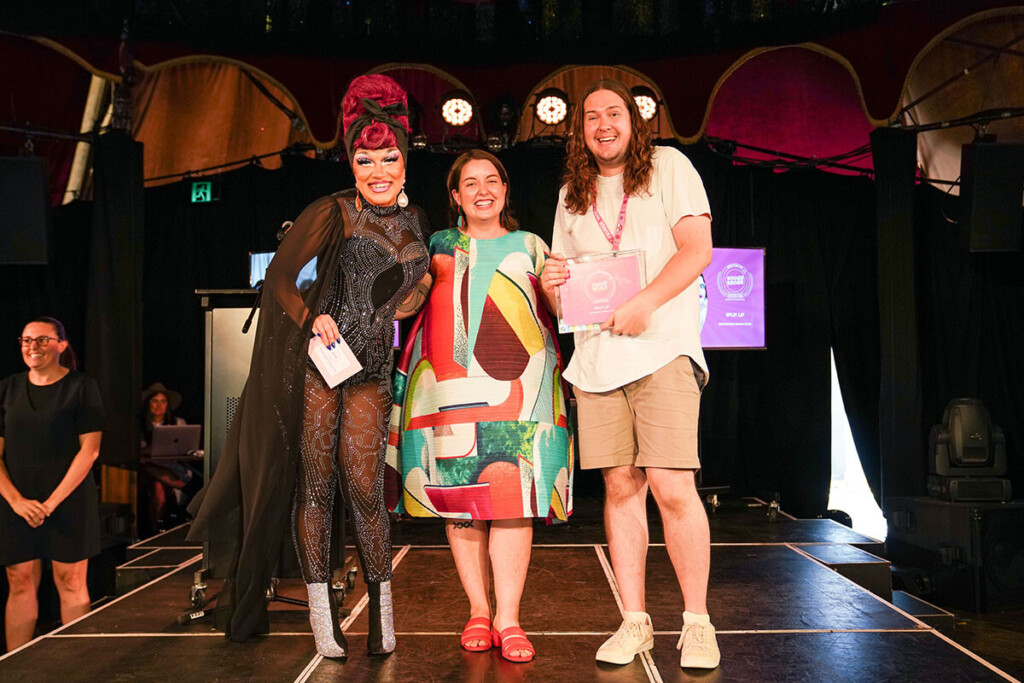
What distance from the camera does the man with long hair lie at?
2.27m

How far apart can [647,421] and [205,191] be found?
672 cm

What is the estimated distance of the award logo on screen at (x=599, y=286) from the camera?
2.30m

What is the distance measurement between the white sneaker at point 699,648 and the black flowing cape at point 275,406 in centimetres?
116

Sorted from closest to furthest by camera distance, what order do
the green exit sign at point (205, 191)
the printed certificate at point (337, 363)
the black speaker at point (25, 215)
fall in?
the printed certificate at point (337, 363) → the black speaker at point (25, 215) → the green exit sign at point (205, 191)

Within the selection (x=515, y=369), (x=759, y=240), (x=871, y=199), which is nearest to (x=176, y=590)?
(x=515, y=369)

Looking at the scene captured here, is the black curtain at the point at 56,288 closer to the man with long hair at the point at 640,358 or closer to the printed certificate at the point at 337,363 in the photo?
the printed certificate at the point at 337,363

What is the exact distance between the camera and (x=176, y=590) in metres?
3.53

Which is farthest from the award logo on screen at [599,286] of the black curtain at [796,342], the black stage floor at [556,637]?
the black curtain at [796,342]

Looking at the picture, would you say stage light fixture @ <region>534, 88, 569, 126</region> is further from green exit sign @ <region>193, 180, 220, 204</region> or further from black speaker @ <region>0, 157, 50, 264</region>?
black speaker @ <region>0, 157, 50, 264</region>

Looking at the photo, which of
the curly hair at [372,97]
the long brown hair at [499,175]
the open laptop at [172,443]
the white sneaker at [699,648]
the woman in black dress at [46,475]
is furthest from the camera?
the open laptop at [172,443]

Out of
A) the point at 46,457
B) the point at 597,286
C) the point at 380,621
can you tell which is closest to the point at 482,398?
the point at 597,286

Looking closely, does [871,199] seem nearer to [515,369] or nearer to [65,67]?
[515,369]

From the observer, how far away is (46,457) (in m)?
4.01

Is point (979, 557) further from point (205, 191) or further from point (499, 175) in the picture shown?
point (205, 191)
